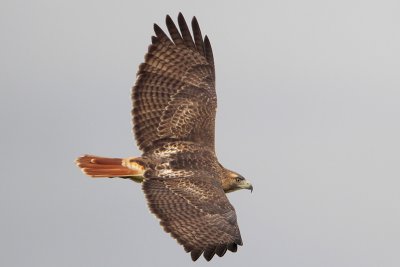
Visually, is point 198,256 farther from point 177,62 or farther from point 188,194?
point 177,62

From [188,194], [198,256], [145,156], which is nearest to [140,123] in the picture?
[145,156]

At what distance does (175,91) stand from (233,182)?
2070 millimetres

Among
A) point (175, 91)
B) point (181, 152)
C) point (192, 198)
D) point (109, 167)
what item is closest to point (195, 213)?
point (192, 198)

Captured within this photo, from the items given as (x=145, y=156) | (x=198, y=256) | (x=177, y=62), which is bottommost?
(x=198, y=256)

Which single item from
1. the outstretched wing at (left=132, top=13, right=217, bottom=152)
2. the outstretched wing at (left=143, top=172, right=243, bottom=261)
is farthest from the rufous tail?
the outstretched wing at (left=132, top=13, right=217, bottom=152)

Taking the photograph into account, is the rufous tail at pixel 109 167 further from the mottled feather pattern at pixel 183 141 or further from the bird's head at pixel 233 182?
the bird's head at pixel 233 182

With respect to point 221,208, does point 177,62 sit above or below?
above

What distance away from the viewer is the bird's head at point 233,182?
2197cm

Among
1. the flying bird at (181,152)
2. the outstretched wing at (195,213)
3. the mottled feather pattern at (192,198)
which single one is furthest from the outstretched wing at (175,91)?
the outstretched wing at (195,213)

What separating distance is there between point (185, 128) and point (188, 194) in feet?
6.86

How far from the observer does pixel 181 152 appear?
21594 mm

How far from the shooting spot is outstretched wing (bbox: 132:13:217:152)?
72.4ft

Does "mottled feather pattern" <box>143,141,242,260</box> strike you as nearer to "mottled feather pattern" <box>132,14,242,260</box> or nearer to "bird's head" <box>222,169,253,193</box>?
"mottled feather pattern" <box>132,14,242,260</box>

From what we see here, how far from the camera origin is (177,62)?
2294 centimetres
